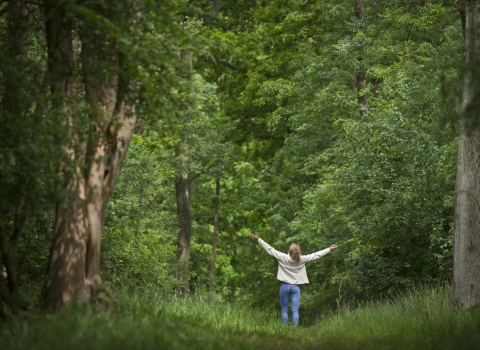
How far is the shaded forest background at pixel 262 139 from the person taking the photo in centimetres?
1010

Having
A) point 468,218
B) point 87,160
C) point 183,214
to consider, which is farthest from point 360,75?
point 87,160

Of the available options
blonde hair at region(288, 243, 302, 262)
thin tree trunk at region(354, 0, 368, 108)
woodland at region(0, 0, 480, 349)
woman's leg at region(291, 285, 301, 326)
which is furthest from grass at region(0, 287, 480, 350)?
thin tree trunk at region(354, 0, 368, 108)

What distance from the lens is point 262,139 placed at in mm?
32688

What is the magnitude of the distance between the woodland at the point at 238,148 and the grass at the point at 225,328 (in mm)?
760

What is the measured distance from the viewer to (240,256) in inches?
1612

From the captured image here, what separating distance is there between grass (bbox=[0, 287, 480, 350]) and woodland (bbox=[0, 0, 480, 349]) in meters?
0.76

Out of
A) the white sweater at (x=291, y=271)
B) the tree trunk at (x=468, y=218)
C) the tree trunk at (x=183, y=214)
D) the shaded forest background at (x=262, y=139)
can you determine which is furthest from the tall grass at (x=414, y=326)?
the tree trunk at (x=183, y=214)

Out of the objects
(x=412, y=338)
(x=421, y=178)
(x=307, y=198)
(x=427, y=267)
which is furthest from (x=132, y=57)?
(x=307, y=198)

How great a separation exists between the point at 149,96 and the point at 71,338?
3782mm

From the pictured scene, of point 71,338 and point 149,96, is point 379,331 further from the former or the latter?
point 71,338

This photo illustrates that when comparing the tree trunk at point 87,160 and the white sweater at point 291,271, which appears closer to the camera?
the tree trunk at point 87,160

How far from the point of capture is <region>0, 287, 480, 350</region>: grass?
805 centimetres

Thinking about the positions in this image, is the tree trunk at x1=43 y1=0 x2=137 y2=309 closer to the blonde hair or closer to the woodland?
the woodland

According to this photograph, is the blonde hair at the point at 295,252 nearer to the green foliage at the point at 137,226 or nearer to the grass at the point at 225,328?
the grass at the point at 225,328
